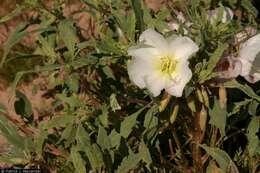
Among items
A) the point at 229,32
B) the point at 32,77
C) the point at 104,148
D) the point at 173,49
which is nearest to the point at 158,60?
the point at 173,49

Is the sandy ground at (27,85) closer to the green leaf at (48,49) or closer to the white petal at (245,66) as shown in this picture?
the green leaf at (48,49)

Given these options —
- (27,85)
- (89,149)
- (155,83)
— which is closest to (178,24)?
(155,83)

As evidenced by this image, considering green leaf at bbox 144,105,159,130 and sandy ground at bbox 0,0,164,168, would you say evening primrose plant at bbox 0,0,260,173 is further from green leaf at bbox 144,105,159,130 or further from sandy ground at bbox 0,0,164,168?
sandy ground at bbox 0,0,164,168

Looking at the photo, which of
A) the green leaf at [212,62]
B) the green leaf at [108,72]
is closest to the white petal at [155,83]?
the green leaf at [212,62]

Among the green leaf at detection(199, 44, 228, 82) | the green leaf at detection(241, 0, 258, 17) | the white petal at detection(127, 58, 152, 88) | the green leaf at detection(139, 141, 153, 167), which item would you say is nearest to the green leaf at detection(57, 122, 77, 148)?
the green leaf at detection(139, 141, 153, 167)

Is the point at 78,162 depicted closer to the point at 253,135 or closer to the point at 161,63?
the point at 161,63

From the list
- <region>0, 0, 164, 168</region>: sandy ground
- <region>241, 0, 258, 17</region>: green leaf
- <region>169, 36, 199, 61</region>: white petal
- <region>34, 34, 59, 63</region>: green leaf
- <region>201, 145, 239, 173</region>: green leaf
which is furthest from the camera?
<region>0, 0, 164, 168</region>: sandy ground
